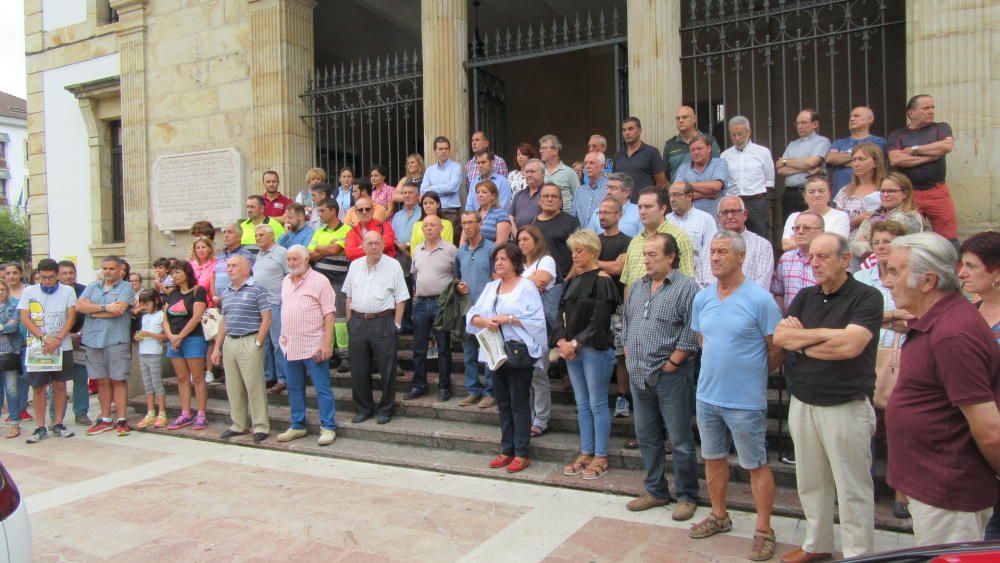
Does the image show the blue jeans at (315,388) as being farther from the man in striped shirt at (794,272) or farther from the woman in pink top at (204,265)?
the man in striped shirt at (794,272)

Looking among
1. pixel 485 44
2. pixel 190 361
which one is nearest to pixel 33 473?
pixel 190 361

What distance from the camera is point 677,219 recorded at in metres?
5.82

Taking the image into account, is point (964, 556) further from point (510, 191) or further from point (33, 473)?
point (33, 473)

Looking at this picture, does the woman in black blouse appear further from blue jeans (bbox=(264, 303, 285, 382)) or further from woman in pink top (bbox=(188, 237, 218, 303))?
woman in pink top (bbox=(188, 237, 218, 303))

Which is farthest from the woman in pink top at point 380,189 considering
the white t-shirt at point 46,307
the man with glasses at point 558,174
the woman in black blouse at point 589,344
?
the woman in black blouse at point 589,344

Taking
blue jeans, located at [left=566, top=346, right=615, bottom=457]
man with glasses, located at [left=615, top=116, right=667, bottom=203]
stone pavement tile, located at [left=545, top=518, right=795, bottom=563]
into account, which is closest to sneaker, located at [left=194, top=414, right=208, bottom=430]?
blue jeans, located at [left=566, top=346, right=615, bottom=457]

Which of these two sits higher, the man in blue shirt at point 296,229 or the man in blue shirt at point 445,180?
the man in blue shirt at point 445,180

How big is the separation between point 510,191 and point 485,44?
246 cm

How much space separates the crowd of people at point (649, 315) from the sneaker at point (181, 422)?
61 millimetres

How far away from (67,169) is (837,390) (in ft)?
48.2

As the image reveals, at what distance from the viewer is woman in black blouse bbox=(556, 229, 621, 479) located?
5.07 m

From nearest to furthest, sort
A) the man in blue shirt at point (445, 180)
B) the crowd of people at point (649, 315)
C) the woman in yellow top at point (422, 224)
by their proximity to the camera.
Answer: the crowd of people at point (649, 315)
the woman in yellow top at point (422, 224)
the man in blue shirt at point (445, 180)

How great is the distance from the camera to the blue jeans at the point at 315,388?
6.64m

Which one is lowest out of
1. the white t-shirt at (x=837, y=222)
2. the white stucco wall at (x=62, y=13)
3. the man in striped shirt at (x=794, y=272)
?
the man in striped shirt at (x=794, y=272)
